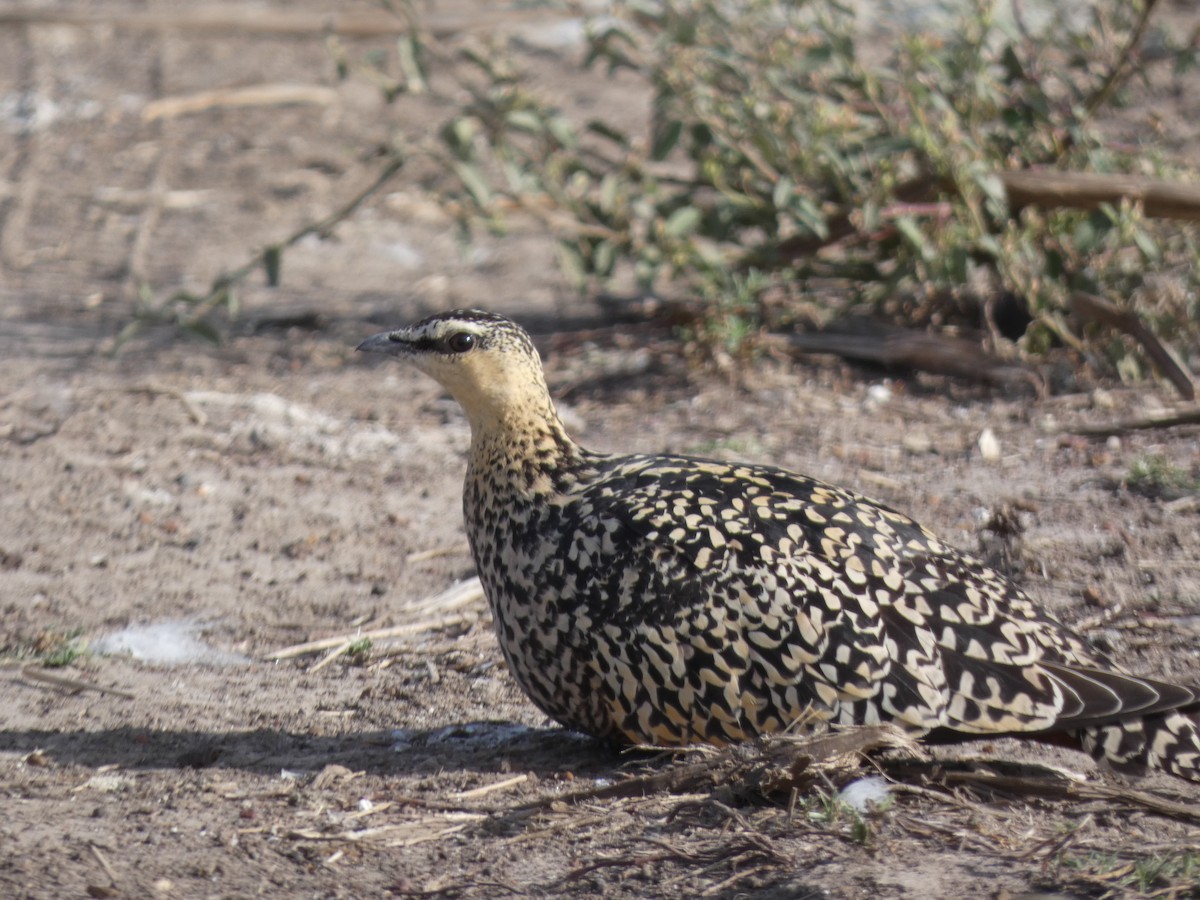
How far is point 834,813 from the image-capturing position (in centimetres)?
371

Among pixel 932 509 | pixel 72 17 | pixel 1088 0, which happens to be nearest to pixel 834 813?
pixel 932 509

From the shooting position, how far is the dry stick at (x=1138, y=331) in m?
6.69

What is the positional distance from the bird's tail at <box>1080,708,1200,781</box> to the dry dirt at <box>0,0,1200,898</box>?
11 cm

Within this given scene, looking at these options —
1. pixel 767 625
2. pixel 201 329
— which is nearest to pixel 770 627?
pixel 767 625

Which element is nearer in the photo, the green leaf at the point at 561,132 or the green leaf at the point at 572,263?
the green leaf at the point at 561,132

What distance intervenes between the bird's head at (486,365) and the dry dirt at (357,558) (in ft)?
3.09

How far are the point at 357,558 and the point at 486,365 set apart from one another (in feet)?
5.74

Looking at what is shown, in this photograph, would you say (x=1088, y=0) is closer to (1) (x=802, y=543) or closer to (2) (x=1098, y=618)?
(2) (x=1098, y=618)

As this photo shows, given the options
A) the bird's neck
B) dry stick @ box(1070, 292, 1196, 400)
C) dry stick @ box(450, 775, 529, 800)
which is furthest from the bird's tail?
dry stick @ box(1070, 292, 1196, 400)

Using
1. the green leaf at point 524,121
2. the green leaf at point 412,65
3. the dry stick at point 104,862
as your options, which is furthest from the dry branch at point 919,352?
the dry stick at point 104,862

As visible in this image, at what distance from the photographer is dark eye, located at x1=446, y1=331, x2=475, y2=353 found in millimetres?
4586

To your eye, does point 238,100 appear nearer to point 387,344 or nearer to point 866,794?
point 387,344

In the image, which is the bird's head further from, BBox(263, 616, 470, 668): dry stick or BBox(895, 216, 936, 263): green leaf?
BBox(895, 216, 936, 263): green leaf

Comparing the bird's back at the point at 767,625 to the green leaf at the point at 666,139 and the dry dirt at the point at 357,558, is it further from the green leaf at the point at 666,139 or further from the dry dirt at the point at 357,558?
the green leaf at the point at 666,139
